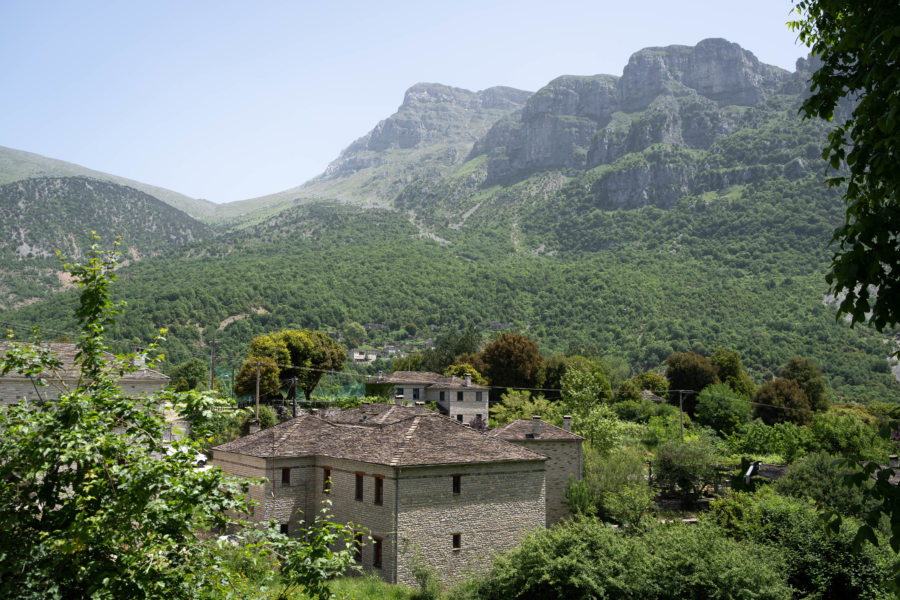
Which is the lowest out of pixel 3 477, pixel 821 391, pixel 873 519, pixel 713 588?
pixel 821 391

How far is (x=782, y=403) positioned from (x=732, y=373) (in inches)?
470

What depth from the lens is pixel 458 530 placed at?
2741 centimetres

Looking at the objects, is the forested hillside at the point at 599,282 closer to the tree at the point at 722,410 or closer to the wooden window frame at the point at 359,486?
the tree at the point at 722,410

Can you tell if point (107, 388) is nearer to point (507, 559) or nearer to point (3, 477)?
point (3, 477)

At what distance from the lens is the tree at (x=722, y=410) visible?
6612 centimetres

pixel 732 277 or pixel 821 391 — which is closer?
pixel 821 391

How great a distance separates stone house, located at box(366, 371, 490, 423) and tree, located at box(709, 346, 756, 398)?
3104 cm

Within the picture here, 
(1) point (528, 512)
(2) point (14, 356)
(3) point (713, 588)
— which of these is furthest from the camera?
(1) point (528, 512)

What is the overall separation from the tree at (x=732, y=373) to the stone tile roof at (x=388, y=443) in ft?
182

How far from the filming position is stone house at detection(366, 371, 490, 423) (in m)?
63.9

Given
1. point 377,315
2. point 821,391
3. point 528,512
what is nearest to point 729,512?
point 528,512

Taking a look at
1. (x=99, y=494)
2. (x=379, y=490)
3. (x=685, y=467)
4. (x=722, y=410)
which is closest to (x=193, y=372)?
(x=379, y=490)

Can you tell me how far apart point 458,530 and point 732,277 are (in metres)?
130

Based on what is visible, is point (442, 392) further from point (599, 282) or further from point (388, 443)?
point (599, 282)
